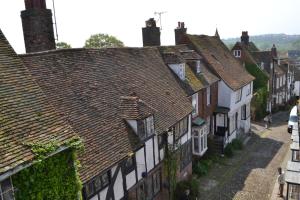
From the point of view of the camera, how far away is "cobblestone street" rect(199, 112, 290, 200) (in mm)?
21750

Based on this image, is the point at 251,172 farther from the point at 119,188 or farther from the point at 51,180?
the point at 51,180

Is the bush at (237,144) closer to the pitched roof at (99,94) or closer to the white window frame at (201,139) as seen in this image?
the white window frame at (201,139)

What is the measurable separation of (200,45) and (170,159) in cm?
1764

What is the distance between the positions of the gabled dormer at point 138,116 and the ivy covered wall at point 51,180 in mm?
5358

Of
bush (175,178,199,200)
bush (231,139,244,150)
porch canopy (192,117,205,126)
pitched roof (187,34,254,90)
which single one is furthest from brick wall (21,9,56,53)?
bush (231,139,244,150)

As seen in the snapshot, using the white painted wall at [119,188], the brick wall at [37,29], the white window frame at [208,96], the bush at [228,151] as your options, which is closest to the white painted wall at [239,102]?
the white window frame at [208,96]

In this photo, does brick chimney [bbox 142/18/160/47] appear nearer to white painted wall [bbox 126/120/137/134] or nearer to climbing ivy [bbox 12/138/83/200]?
white painted wall [bbox 126/120/137/134]

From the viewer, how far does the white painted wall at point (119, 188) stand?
44.1 ft

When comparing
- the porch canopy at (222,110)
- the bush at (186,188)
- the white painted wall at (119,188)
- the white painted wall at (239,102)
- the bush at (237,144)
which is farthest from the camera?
the white painted wall at (239,102)

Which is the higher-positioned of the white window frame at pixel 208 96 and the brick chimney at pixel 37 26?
the brick chimney at pixel 37 26

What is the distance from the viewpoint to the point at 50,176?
359 inches

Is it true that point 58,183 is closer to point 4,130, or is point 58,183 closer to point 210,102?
point 4,130

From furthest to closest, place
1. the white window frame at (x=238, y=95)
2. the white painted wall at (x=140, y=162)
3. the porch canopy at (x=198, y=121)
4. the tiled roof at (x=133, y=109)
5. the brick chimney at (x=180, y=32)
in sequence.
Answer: the white window frame at (x=238, y=95), the brick chimney at (x=180, y=32), the porch canopy at (x=198, y=121), the tiled roof at (x=133, y=109), the white painted wall at (x=140, y=162)

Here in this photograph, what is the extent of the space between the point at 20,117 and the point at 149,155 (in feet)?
28.1
